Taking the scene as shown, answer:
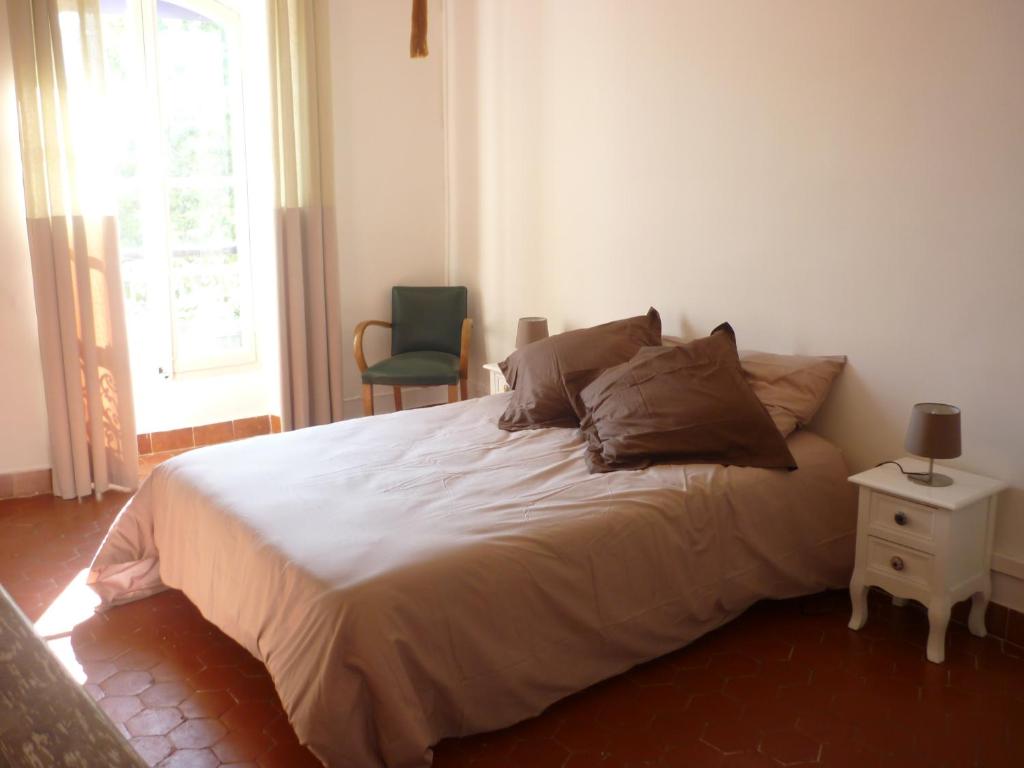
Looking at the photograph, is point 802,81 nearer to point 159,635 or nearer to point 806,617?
point 806,617

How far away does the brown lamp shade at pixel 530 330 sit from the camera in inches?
189

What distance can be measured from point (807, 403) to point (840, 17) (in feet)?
4.73

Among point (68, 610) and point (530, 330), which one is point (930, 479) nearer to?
point (530, 330)

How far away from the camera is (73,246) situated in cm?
452

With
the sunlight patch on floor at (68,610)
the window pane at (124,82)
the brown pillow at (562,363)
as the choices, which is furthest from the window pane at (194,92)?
the sunlight patch on floor at (68,610)

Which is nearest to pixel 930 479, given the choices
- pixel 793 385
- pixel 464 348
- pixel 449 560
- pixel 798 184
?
pixel 793 385

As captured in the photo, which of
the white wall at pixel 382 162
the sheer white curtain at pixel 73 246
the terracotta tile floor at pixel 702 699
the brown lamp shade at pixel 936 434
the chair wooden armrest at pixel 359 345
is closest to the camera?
the terracotta tile floor at pixel 702 699

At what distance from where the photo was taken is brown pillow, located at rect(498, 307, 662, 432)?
3920mm

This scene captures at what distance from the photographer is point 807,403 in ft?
11.8

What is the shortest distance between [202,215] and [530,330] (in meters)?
2.10

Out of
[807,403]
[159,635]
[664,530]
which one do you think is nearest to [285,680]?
[159,635]

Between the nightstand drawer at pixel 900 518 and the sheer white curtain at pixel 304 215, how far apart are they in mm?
3281

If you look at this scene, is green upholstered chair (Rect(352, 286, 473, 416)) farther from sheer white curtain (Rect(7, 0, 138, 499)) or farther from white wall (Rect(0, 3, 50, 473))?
white wall (Rect(0, 3, 50, 473))

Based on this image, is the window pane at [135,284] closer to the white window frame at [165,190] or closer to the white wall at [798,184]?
the white window frame at [165,190]
